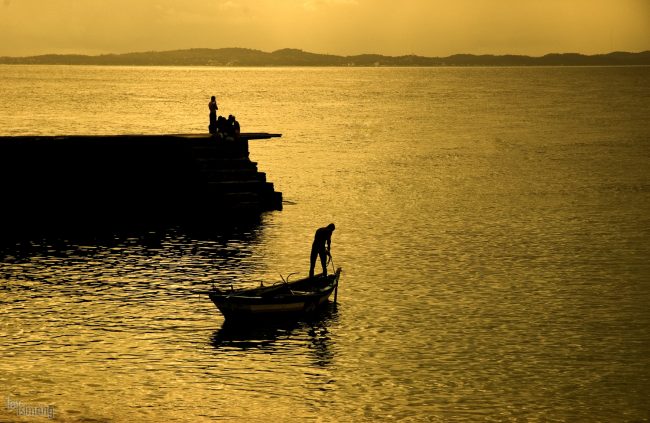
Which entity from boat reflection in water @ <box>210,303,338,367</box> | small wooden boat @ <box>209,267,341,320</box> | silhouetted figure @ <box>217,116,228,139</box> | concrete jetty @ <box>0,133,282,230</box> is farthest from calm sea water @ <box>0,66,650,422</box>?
silhouetted figure @ <box>217,116,228,139</box>

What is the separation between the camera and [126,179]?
169ft

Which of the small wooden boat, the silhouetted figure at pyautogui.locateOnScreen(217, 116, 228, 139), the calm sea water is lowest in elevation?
the calm sea water

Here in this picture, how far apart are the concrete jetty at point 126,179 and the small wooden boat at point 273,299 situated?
19129 millimetres

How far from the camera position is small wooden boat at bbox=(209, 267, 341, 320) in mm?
29172

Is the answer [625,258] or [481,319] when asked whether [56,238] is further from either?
[625,258]

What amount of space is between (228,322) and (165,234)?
647 inches

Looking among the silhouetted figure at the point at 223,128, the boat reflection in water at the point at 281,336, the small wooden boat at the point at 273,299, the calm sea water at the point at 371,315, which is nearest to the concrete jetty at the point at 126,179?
the silhouetted figure at the point at 223,128

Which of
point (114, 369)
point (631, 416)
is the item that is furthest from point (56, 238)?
point (631, 416)

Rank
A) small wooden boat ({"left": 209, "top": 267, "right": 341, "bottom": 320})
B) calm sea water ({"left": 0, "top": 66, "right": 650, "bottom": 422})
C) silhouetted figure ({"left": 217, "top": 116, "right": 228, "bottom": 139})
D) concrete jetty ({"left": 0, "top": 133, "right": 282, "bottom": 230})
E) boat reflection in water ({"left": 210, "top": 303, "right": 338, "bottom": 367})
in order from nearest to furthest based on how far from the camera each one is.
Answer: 1. calm sea water ({"left": 0, "top": 66, "right": 650, "bottom": 422})
2. boat reflection in water ({"left": 210, "top": 303, "right": 338, "bottom": 367})
3. small wooden boat ({"left": 209, "top": 267, "right": 341, "bottom": 320})
4. concrete jetty ({"left": 0, "top": 133, "right": 282, "bottom": 230})
5. silhouetted figure ({"left": 217, "top": 116, "right": 228, "bottom": 139})

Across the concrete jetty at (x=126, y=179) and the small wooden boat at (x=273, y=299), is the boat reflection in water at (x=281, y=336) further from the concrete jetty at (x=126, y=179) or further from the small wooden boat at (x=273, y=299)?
the concrete jetty at (x=126, y=179)

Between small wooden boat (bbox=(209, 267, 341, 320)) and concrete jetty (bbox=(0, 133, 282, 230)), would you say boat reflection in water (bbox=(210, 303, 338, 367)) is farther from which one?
concrete jetty (bbox=(0, 133, 282, 230))

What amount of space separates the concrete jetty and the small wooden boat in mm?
19129

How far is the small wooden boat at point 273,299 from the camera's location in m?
29.2

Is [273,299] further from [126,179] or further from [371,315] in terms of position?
[126,179]
